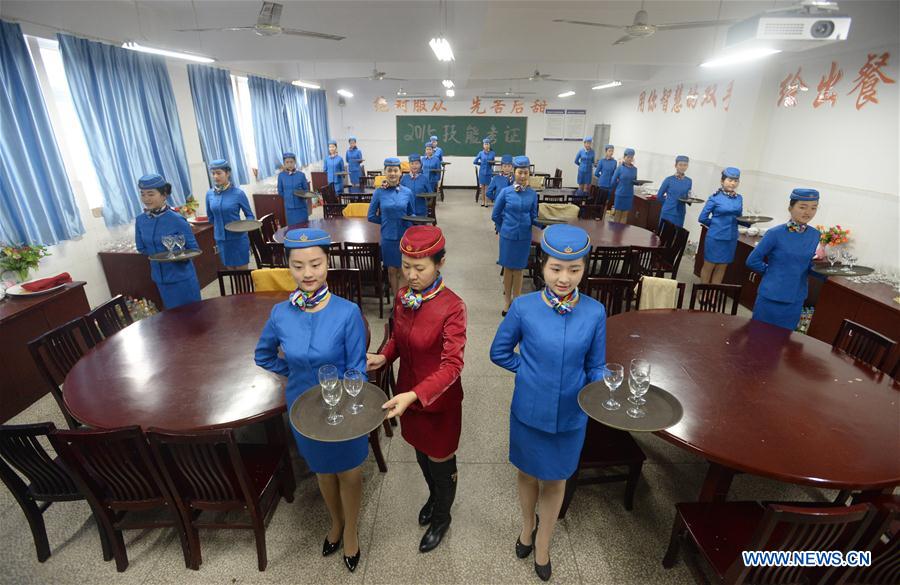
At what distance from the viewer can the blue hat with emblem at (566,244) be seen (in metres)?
1.70

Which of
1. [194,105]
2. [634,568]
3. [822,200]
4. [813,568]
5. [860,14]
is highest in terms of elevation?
[860,14]

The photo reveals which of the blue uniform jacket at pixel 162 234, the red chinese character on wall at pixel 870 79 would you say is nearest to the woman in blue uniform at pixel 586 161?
the red chinese character on wall at pixel 870 79

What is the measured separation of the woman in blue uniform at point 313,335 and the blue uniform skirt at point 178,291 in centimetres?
248

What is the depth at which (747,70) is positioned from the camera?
645cm

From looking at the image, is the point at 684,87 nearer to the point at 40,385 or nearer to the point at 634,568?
the point at 634,568

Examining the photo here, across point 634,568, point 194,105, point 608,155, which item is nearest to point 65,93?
point 194,105

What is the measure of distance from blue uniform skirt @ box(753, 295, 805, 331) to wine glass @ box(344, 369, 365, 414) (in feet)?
11.2

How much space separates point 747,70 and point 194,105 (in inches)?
328

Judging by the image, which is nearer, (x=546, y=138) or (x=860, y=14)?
(x=860, y=14)

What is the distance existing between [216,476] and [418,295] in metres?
1.26

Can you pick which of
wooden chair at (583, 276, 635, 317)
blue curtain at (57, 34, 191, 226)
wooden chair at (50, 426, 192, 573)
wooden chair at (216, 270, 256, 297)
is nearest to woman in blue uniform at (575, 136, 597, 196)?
wooden chair at (583, 276, 635, 317)

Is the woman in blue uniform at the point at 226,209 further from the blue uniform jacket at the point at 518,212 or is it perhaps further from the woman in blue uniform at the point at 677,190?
the woman in blue uniform at the point at 677,190

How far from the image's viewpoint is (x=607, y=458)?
7.81ft

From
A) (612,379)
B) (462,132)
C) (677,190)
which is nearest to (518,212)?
(612,379)
